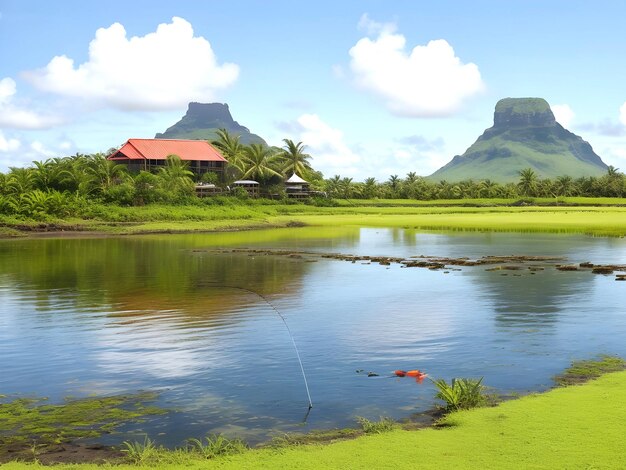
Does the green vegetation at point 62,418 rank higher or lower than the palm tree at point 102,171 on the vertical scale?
lower

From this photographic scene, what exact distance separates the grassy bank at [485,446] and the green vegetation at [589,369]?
2.42 m

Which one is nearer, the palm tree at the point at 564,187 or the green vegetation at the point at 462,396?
the green vegetation at the point at 462,396

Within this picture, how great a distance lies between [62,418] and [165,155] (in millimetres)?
101232

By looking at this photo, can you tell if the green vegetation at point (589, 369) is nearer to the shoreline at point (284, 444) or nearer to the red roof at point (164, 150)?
the shoreline at point (284, 444)

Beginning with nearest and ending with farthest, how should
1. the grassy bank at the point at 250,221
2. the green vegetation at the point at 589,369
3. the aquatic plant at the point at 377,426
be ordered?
the aquatic plant at the point at 377,426 < the green vegetation at the point at 589,369 < the grassy bank at the point at 250,221

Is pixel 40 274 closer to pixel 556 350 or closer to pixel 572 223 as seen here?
pixel 556 350

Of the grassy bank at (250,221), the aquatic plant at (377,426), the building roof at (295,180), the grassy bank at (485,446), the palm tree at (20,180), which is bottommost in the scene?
the aquatic plant at (377,426)

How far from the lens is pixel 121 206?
261 feet

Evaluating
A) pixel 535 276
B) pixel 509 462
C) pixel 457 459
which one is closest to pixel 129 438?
pixel 457 459

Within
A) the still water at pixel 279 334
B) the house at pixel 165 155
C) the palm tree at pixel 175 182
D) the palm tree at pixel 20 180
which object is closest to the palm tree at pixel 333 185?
the house at pixel 165 155

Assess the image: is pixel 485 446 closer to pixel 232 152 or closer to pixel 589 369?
pixel 589 369

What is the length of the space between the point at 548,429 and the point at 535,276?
2421 cm

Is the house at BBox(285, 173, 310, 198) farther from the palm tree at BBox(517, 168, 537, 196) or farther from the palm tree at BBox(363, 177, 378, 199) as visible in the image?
the palm tree at BBox(517, 168, 537, 196)

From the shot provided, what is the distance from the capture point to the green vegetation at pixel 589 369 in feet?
47.8
